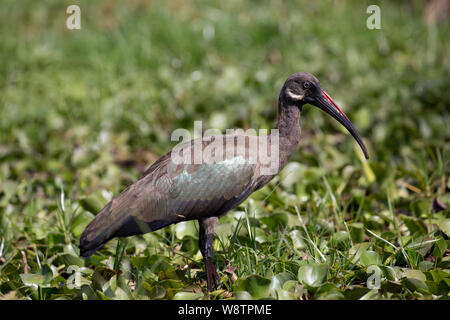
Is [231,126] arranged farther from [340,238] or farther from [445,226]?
[445,226]

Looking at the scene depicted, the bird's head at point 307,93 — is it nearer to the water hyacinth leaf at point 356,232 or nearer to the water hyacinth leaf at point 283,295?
the water hyacinth leaf at point 356,232

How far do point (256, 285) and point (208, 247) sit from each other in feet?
1.45

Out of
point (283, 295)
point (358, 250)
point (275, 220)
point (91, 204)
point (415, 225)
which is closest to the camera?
point (283, 295)

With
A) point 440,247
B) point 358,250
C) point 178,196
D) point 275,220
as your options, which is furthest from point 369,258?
point 178,196

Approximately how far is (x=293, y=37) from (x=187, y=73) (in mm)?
1521

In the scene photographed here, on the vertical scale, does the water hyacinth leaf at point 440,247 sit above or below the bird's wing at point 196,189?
below

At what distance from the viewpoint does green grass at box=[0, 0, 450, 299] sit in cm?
339

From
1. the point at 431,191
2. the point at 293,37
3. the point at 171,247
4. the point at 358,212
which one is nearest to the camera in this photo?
the point at 171,247

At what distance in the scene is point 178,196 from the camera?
3.42 meters

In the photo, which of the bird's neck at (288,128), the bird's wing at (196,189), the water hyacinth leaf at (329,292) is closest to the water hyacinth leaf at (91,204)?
the bird's wing at (196,189)

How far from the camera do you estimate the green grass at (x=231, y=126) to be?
3.39m

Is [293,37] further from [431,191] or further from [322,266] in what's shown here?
[322,266]
